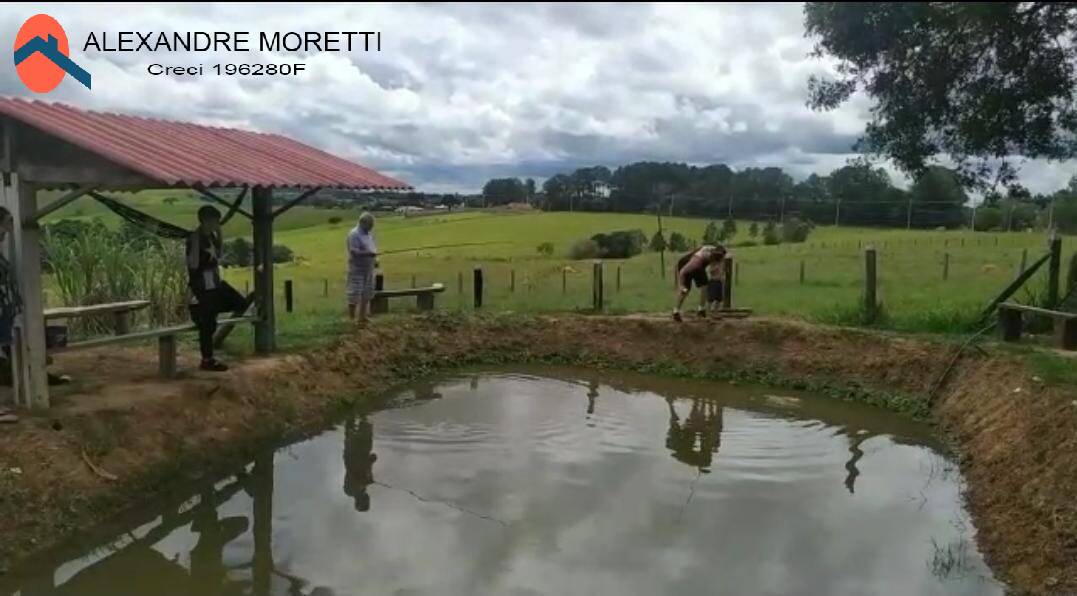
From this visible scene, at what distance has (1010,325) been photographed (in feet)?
35.3

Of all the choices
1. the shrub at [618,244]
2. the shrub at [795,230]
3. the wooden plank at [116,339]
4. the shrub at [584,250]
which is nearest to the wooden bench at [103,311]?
the wooden plank at [116,339]

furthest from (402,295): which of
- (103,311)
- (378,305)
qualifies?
(103,311)

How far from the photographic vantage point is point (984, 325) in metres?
11.5

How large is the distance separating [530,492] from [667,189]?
87.0 ft

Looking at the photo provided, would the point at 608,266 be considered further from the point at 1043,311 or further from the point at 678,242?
the point at 1043,311

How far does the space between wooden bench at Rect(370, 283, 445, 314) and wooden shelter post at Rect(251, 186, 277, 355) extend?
3.10 metres

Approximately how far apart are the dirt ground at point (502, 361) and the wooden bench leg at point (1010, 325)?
32.7 inches

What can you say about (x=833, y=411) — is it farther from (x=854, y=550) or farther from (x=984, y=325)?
(x=854, y=550)

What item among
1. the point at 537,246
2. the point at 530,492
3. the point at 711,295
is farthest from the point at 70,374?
the point at 537,246

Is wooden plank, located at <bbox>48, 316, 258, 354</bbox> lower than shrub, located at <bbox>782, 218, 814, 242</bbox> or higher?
lower

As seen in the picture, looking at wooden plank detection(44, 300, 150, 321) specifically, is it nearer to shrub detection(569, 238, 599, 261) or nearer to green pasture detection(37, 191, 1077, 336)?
green pasture detection(37, 191, 1077, 336)

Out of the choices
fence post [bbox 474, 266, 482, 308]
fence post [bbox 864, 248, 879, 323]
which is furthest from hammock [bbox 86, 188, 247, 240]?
fence post [bbox 864, 248, 879, 323]

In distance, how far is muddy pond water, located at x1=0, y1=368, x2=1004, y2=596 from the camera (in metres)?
5.41

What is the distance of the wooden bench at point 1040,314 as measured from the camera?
1004 centimetres
